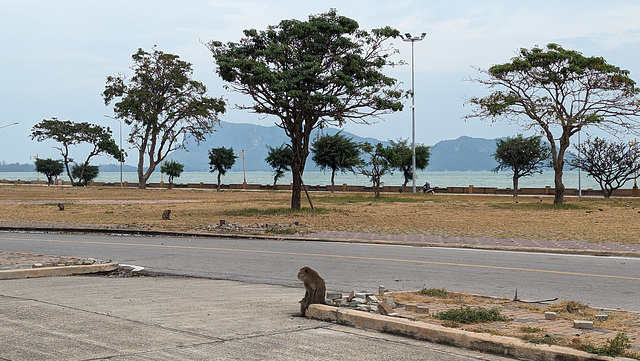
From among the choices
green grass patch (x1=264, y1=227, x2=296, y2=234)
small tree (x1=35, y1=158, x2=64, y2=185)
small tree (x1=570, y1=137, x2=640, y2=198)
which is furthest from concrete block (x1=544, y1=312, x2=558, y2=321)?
small tree (x1=35, y1=158, x2=64, y2=185)

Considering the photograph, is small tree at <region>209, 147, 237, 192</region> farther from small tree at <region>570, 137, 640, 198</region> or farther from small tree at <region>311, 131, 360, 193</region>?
small tree at <region>570, 137, 640, 198</region>

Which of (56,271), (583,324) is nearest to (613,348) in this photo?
(583,324)

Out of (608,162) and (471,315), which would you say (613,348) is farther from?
(608,162)

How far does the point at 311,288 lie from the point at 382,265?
5941mm

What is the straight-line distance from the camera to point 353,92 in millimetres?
29984

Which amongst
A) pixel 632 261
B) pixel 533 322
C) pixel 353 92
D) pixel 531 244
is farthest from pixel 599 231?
pixel 533 322

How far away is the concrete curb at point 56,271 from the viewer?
1141 cm

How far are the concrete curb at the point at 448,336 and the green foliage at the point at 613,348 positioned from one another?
5.3 inches

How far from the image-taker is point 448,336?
6637 millimetres

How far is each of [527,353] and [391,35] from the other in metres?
25.2

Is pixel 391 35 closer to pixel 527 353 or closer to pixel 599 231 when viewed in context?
pixel 599 231

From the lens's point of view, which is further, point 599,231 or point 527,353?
point 599,231

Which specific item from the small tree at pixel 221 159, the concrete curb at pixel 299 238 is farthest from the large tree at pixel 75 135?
the concrete curb at pixel 299 238

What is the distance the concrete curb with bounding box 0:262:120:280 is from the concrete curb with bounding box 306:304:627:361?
6.01m
